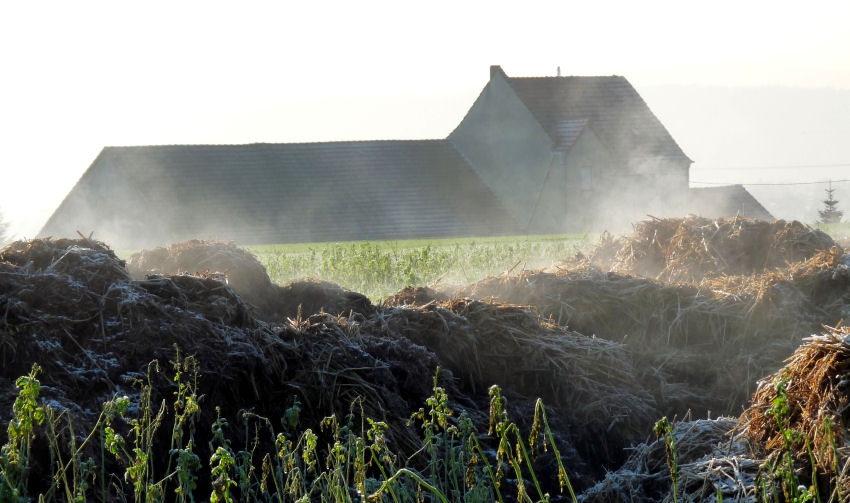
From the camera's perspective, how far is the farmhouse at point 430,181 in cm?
3925

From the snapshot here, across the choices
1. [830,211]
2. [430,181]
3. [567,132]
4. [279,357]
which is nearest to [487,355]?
[279,357]

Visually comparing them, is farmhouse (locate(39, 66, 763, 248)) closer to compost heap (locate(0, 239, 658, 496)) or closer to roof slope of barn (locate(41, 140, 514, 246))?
roof slope of barn (locate(41, 140, 514, 246))

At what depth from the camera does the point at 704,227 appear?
11.2 meters

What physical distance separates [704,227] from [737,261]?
612 mm

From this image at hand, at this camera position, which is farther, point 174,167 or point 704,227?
point 174,167

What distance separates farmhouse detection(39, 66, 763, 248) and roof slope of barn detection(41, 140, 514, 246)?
0.05 metres

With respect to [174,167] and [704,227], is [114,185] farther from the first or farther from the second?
[704,227]

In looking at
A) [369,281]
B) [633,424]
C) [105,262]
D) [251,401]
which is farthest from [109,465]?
[369,281]

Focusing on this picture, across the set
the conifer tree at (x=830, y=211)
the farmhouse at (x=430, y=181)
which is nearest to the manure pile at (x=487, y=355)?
the farmhouse at (x=430, y=181)

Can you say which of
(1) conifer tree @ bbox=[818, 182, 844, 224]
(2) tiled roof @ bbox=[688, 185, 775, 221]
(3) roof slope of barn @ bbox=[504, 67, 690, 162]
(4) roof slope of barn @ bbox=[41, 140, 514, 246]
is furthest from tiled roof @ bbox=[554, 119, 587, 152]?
(1) conifer tree @ bbox=[818, 182, 844, 224]

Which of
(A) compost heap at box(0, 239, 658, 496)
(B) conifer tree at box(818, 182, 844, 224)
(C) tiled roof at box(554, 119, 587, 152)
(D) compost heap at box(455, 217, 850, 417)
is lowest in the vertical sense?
(A) compost heap at box(0, 239, 658, 496)

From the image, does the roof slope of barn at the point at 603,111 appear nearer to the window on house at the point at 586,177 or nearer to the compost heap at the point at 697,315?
the window on house at the point at 586,177

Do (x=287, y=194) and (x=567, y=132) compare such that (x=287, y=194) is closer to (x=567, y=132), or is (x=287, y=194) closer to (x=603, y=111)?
(x=567, y=132)

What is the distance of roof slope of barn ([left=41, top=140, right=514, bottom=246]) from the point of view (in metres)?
39.0
